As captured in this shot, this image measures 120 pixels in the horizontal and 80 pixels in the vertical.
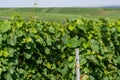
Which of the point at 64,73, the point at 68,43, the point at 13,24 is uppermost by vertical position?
the point at 13,24

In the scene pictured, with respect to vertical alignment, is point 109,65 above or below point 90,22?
below

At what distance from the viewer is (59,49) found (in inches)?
298

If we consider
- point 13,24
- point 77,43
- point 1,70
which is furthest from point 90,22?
point 1,70

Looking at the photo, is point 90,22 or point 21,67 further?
point 90,22

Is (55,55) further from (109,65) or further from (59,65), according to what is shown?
(109,65)

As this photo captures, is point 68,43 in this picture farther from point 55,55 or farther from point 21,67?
point 21,67

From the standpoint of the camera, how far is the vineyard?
23.7 ft

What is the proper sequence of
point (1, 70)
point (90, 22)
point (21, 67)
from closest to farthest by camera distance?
point (1, 70), point (21, 67), point (90, 22)

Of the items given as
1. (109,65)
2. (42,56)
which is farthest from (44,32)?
(109,65)

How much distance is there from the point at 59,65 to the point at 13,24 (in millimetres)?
1292

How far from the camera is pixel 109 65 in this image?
791 cm

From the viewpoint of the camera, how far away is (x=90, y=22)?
7.84m

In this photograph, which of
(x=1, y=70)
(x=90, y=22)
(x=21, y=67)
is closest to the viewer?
(x=1, y=70)

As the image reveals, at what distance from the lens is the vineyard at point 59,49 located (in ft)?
23.7
